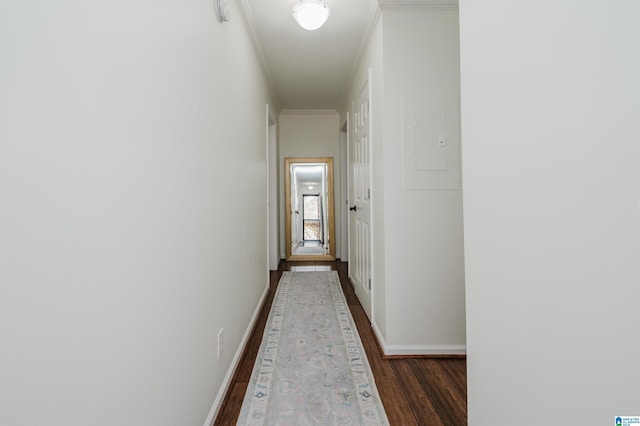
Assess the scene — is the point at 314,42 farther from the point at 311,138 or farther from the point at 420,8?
the point at 311,138

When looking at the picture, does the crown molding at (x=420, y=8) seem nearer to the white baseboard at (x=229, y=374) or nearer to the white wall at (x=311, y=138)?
the white baseboard at (x=229, y=374)

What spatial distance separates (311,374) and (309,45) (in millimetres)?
2821

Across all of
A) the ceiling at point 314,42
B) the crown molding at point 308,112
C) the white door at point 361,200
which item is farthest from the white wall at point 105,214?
the crown molding at point 308,112

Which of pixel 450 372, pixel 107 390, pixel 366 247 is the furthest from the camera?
pixel 366 247

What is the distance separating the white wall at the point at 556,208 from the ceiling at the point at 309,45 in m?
1.85

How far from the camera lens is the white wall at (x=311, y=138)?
5.72 meters

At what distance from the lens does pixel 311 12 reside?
2244mm

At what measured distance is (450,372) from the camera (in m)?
2.12

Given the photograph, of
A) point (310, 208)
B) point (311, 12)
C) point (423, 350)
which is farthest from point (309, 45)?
point (310, 208)

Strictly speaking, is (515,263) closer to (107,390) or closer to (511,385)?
(511,385)

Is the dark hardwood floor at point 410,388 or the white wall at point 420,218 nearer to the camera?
the dark hardwood floor at point 410,388

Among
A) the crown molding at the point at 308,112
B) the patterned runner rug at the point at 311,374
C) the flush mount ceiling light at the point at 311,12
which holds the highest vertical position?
the crown molding at the point at 308,112

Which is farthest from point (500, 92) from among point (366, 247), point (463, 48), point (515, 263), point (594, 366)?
point (366, 247)

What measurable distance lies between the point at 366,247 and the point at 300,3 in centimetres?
204
